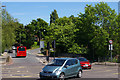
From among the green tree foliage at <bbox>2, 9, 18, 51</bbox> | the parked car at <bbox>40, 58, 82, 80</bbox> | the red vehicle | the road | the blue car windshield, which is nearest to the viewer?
the parked car at <bbox>40, 58, 82, 80</bbox>

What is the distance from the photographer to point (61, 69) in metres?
15.3

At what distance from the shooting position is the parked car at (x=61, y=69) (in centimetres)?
1493

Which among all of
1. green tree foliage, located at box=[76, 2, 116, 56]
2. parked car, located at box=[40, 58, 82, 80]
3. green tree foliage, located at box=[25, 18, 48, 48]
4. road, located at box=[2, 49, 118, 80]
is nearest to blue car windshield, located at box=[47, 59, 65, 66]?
parked car, located at box=[40, 58, 82, 80]

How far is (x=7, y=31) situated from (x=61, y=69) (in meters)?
41.7

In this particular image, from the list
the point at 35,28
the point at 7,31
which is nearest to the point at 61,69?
the point at 7,31

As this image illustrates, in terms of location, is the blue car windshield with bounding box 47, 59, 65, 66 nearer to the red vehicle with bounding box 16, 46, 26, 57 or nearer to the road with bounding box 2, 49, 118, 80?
the road with bounding box 2, 49, 118, 80

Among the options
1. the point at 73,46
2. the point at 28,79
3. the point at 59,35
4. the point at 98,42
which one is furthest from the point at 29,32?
the point at 28,79

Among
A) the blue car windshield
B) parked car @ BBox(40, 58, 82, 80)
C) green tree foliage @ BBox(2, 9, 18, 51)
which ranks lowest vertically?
parked car @ BBox(40, 58, 82, 80)

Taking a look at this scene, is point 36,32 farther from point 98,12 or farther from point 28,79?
point 28,79

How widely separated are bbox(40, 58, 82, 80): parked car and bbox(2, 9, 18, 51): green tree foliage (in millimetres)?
34694

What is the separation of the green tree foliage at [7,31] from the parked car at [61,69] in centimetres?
3469

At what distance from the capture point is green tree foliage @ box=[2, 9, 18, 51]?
53.2 m

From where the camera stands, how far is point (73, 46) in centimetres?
4925

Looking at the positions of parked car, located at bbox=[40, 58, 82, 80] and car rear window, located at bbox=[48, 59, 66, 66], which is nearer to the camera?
parked car, located at bbox=[40, 58, 82, 80]
